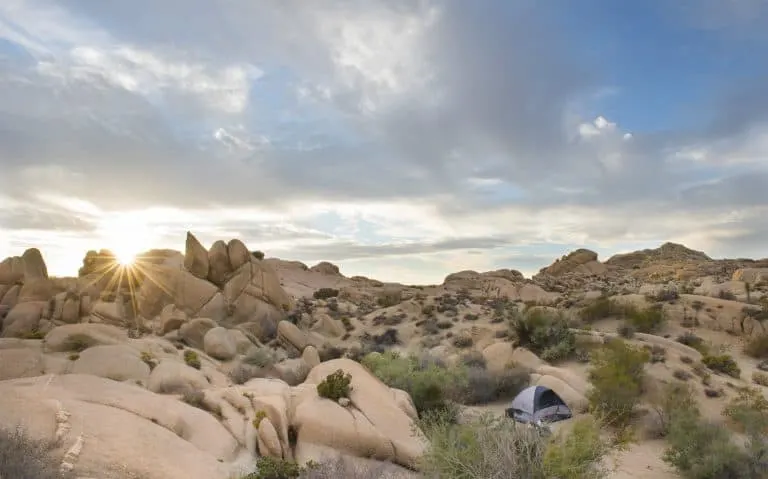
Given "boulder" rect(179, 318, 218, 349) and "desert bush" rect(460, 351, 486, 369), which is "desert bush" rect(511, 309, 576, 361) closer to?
"desert bush" rect(460, 351, 486, 369)

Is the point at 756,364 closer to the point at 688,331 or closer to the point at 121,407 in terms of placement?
the point at 688,331

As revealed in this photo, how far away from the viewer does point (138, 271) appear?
1419 inches

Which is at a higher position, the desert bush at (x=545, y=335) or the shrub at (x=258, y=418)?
the desert bush at (x=545, y=335)

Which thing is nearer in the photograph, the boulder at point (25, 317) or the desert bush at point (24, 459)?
the desert bush at point (24, 459)

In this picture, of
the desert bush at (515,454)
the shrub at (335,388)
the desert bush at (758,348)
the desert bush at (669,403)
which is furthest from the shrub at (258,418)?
the desert bush at (758,348)

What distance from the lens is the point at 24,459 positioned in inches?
272

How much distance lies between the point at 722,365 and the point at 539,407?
1069cm

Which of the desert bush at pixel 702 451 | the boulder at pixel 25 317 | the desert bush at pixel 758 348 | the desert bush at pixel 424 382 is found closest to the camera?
the desert bush at pixel 702 451

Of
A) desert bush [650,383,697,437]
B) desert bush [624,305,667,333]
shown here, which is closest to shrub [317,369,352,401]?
desert bush [650,383,697,437]

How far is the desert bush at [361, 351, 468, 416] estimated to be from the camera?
16.8 meters

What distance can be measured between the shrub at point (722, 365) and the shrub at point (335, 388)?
53.7ft

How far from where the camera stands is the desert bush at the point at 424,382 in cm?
1678

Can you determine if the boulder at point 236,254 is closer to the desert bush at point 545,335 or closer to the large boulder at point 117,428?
the desert bush at point 545,335

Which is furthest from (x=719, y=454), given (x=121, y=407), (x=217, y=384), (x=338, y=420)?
(x=217, y=384)
